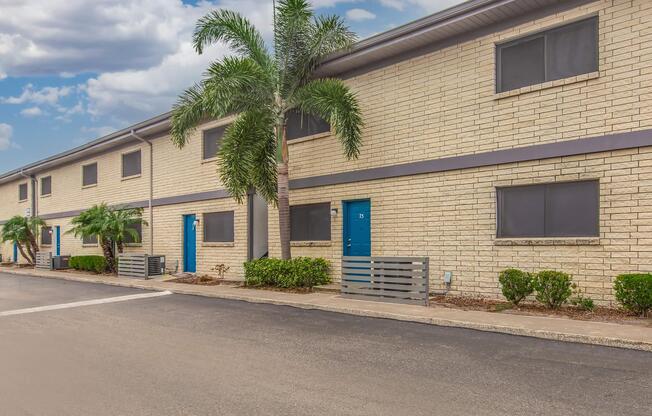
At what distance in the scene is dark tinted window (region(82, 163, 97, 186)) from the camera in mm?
27016

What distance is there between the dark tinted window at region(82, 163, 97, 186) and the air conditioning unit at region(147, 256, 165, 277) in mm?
8693

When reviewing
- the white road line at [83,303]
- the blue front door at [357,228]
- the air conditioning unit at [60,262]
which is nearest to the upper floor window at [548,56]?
the blue front door at [357,228]

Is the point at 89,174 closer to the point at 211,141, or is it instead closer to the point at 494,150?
the point at 211,141

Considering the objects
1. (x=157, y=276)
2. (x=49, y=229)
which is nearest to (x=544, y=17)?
(x=157, y=276)

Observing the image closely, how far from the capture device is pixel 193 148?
2050 cm

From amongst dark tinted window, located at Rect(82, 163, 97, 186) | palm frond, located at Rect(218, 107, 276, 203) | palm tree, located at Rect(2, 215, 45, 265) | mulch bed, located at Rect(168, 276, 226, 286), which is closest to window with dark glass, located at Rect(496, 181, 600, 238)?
palm frond, located at Rect(218, 107, 276, 203)

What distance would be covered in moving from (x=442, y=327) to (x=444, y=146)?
4.97 meters

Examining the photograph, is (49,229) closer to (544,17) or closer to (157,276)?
(157,276)

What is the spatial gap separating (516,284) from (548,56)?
15.2 feet

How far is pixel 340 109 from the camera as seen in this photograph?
1322 centimetres

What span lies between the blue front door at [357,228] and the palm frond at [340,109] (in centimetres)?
163

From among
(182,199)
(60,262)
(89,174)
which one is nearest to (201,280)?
(182,199)

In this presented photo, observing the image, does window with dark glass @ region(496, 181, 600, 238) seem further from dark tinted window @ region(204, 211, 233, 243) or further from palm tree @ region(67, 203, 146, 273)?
palm tree @ region(67, 203, 146, 273)

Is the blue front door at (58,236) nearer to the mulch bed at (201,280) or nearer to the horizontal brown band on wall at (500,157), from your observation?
the mulch bed at (201,280)
